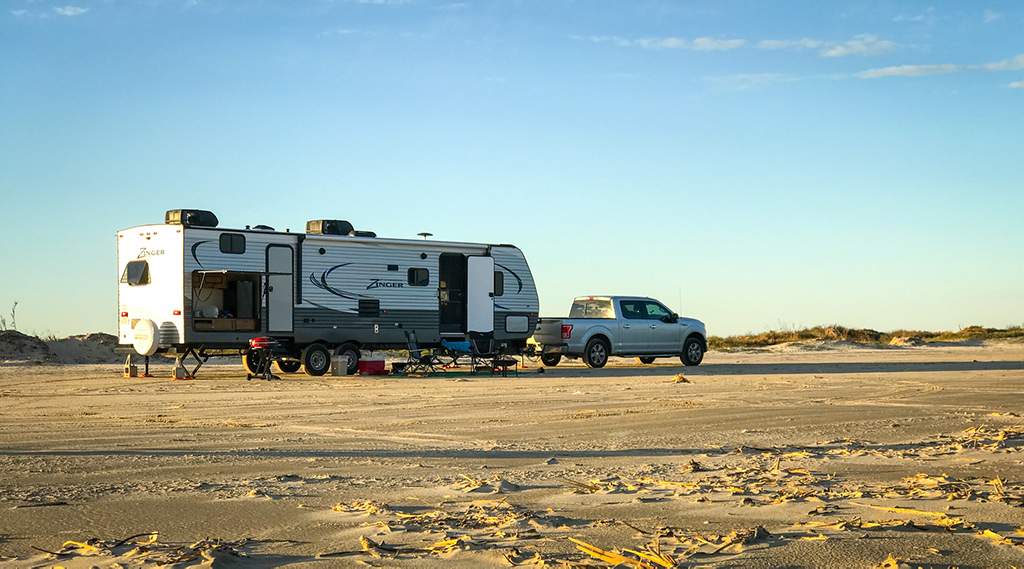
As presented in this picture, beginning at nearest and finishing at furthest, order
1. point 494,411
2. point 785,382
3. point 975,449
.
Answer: point 975,449 → point 494,411 → point 785,382

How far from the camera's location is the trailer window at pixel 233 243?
939 inches

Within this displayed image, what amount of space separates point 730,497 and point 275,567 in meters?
3.40

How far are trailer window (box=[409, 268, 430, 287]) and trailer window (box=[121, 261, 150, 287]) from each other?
568cm

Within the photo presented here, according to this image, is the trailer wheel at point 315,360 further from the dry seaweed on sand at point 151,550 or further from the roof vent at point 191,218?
the dry seaweed on sand at point 151,550

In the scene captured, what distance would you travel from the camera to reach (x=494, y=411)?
50.5ft

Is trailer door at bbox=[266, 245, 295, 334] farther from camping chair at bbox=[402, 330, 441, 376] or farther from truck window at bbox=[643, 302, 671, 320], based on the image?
truck window at bbox=[643, 302, 671, 320]

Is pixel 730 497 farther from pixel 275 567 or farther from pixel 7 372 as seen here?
pixel 7 372

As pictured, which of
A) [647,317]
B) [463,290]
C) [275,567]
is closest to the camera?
[275,567]

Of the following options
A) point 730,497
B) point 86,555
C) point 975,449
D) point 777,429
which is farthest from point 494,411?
point 86,555

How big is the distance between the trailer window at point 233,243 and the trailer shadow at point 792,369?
716cm

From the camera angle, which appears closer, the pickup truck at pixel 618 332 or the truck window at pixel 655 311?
the pickup truck at pixel 618 332

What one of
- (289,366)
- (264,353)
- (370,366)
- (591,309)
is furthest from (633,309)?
(264,353)

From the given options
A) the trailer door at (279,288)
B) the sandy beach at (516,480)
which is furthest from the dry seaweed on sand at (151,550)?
the trailer door at (279,288)

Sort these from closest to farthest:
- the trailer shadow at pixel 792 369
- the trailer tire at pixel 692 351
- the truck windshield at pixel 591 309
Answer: the trailer shadow at pixel 792 369 → the truck windshield at pixel 591 309 → the trailer tire at pixel 692 351
